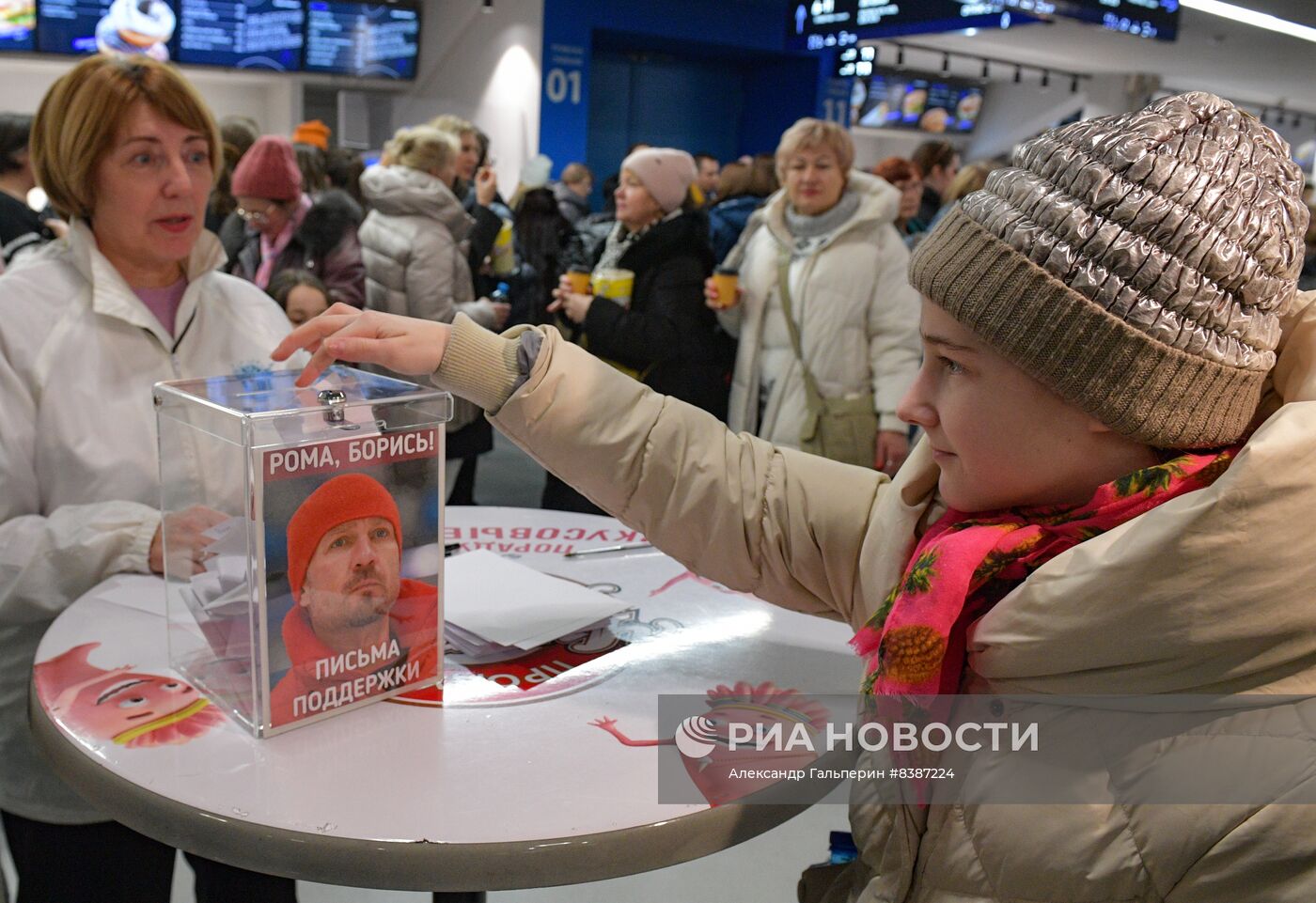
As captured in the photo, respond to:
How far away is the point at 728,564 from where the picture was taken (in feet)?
4.50

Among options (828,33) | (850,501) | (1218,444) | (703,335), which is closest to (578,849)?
(850,501)

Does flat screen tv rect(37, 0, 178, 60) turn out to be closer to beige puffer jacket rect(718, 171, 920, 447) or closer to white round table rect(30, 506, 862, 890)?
beige puffer jacket rect(718, 171, 920, 447)

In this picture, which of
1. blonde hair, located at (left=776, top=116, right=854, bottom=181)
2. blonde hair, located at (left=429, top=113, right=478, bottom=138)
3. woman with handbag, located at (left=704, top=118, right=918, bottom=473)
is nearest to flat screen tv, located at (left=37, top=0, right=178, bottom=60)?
blonde hair, located at (left=429, top=113, right=478, bottom=138)

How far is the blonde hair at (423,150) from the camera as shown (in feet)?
13.4

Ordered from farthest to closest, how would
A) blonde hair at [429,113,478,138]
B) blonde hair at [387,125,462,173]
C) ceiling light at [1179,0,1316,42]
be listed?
ceiling light at [1179,0,1316,42]
blonde hair at [429,113,478,138]
blonde hair at [387,125,462,173]

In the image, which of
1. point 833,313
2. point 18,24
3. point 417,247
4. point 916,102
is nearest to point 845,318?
point 833,313

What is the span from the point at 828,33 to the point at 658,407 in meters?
8.85

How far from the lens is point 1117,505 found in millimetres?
973

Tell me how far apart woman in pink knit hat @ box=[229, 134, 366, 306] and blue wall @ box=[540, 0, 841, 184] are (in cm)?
597

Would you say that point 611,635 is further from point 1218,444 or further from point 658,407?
point 1218,444

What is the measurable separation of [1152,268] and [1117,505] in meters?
0.22

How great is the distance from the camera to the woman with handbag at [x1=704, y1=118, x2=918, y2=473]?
3.31 meters

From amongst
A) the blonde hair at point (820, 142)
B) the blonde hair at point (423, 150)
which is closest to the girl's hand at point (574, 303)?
the blonde hair at point (820, 142)

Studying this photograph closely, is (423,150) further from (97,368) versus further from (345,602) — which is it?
(345,602)
